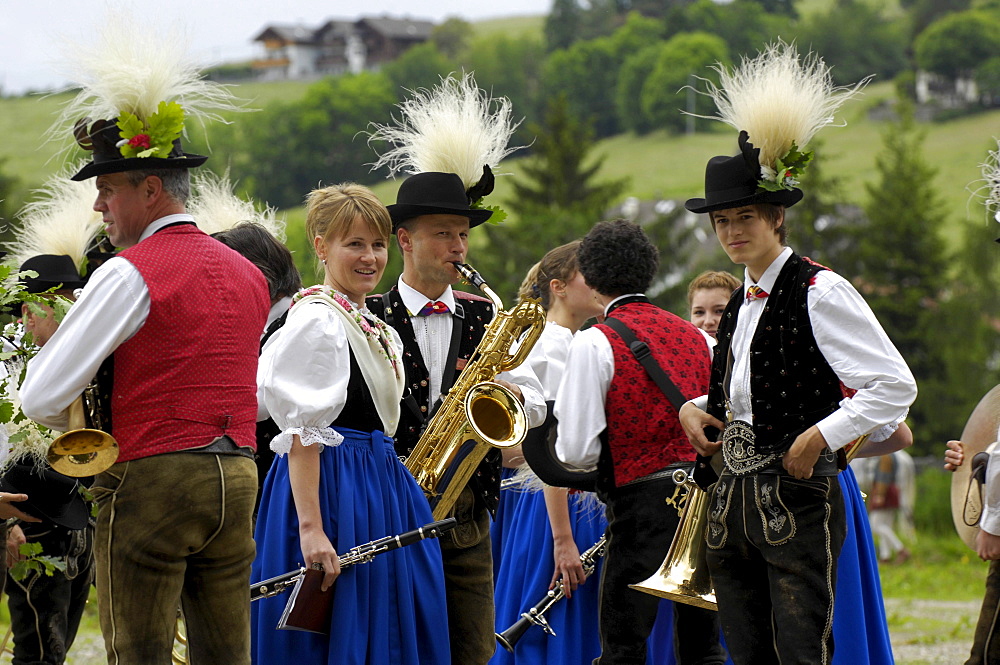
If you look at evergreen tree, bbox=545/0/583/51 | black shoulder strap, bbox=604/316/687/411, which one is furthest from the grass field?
black shoulder strap, bbox=604/316/687/411

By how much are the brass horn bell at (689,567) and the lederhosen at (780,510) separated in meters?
0.23

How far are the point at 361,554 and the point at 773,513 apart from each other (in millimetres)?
1369

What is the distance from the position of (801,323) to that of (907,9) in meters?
124

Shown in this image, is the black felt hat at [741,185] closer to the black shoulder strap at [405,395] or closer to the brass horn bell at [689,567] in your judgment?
the brass horn bell at [689,567]

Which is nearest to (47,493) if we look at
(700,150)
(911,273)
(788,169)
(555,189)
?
(788,169)

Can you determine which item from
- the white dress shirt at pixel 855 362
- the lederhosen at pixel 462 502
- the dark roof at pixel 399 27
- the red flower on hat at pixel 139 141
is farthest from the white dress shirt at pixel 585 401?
the dark roof at pixel 399 27

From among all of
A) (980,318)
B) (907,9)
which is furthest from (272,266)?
(907,9)

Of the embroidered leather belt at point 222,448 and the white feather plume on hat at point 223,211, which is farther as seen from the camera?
the white feather plume on hat at point 223,211

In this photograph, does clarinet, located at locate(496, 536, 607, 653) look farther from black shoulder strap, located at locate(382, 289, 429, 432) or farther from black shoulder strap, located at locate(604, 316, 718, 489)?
black shoulder strap, located at locate(382, 289, 429, 432)

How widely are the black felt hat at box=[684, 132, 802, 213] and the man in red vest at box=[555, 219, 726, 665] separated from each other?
3.04 ft

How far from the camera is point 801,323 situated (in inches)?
157

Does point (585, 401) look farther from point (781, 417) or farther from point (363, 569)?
point (363, 569)

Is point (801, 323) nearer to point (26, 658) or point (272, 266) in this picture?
point (272, 266)

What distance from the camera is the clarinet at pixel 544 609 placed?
5.53 metres
